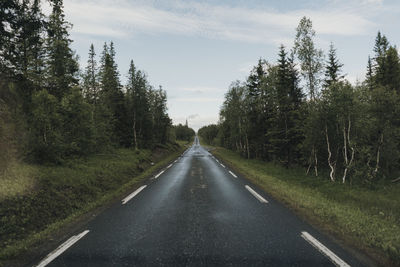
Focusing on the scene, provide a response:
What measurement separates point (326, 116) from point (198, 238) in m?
13.6

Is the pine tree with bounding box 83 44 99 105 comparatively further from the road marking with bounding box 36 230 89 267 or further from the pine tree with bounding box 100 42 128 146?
the road marking with bounding box 36 230 89 267

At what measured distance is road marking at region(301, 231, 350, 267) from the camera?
10.5ft

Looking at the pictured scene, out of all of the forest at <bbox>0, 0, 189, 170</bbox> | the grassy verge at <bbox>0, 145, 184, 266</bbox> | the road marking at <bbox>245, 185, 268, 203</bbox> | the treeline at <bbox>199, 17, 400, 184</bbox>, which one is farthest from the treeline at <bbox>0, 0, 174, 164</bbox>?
the treeline at <bbox>199, 17, 400, 184</bbox>

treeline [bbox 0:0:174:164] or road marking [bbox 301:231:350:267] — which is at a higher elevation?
treeline [bbox 0:0:174:164]

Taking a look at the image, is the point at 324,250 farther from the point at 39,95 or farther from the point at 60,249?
the point at 39,95

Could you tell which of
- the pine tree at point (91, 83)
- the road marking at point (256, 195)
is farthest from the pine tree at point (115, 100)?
the road marking at point (256, 195)

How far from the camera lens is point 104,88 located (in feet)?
104

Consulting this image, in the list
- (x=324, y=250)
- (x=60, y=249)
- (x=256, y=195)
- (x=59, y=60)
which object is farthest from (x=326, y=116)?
(x=59, y=60)

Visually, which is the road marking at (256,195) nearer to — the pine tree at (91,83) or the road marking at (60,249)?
the road marking at (60,249)

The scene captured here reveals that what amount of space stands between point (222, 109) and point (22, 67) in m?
27.5

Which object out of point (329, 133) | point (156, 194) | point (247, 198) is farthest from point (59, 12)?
point (329, 133)

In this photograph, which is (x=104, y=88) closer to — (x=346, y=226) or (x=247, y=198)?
(x=247, y=198)

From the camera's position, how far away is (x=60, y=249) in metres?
3.74

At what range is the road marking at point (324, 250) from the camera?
3189 millimetres
